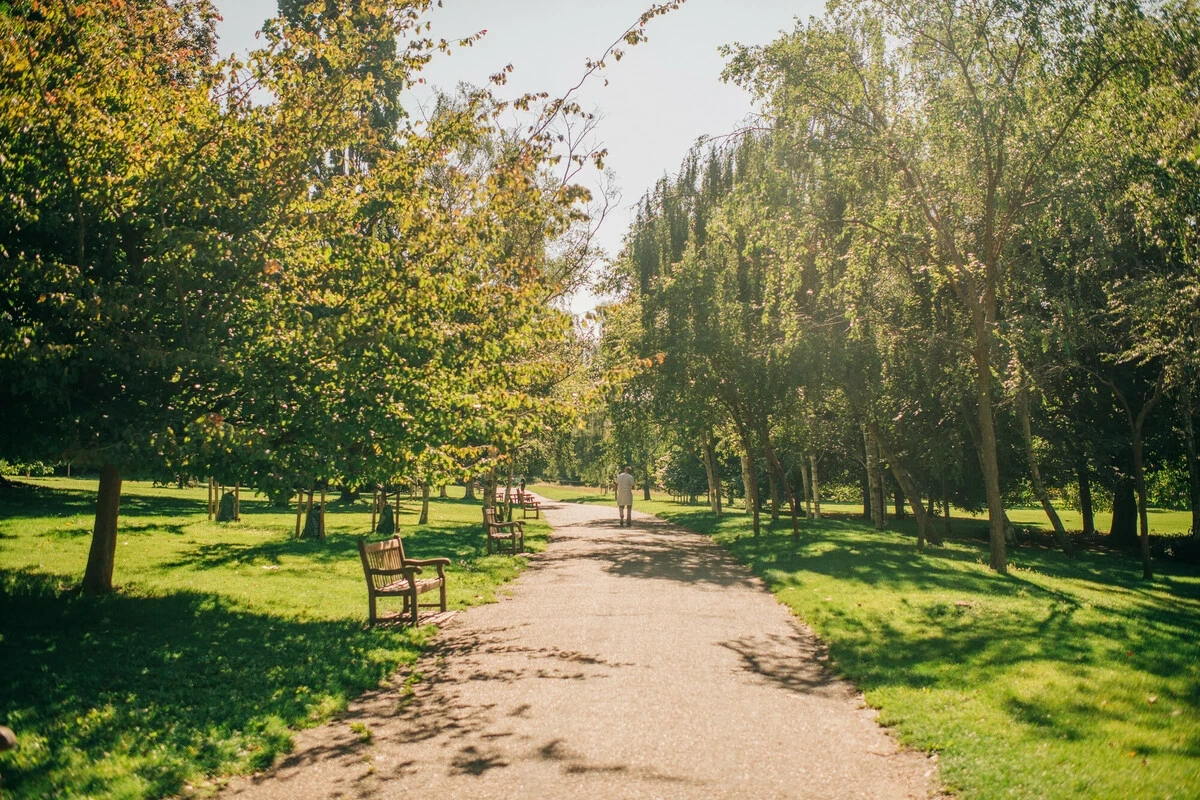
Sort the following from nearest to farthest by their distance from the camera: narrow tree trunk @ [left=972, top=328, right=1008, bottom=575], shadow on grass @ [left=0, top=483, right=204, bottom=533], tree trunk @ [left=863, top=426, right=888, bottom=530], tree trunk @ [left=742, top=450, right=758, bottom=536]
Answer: narrow tree trunk @ [left=972, top=328, right=1008, bottom=575], shadow on grass @ [left=0, top=483, right=204, bottom=533], tree trunk @ [left=742, top=450, right=758, bottom=536], tree trunk @ [left=863, top=426, right=888, bottom=530]

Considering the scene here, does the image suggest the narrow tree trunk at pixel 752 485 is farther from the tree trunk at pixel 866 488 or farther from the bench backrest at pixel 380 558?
the bench backrest at pixel 380 558

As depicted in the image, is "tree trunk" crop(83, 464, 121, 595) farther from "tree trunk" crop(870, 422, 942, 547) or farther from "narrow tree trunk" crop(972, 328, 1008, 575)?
"tree trunk" crop(870, 422, 942, 547)

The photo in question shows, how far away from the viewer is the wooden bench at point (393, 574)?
33.7 ft

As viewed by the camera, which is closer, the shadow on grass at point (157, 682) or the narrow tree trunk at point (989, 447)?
the shadow on grass at point (157, 682)

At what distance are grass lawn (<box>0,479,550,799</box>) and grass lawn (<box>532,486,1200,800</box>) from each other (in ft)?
16.3

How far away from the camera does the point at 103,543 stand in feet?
35.8

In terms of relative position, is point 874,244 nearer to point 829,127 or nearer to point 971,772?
point 829,127

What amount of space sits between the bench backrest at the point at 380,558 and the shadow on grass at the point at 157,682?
0.71 metres

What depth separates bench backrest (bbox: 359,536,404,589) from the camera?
10.3 metres

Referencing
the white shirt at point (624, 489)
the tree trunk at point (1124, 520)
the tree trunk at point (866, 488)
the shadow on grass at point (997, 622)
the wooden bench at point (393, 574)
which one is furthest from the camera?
the tree trunk at point (866, 488)

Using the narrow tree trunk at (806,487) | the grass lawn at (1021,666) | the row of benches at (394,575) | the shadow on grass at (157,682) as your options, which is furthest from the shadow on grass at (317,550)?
the narrow tree trunk at (806,487)

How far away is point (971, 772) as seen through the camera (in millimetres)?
5340

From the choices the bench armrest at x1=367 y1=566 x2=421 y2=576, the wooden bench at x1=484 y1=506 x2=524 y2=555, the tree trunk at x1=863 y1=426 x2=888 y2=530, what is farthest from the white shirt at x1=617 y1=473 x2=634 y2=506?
the bench armrest at x1=367 y1=566 x2=421 y2=576

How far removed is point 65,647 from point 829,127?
15.0 m
